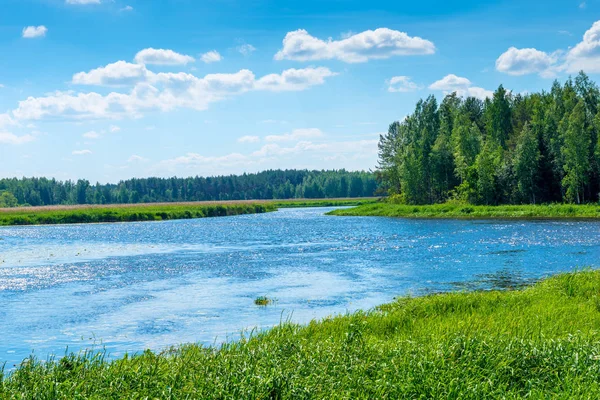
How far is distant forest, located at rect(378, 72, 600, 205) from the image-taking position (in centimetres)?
8531

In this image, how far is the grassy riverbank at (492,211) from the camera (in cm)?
7656

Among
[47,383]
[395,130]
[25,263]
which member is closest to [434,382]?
[47,383]

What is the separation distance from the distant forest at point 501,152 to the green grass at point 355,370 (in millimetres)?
77923

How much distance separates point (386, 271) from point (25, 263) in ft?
78.3

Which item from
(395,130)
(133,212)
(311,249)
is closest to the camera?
(311,249)

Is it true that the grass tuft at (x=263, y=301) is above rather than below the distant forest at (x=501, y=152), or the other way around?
below

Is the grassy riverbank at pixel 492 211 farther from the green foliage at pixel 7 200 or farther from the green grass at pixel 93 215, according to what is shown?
the green foliage at pixel 7 200

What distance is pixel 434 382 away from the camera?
1046 centimetres

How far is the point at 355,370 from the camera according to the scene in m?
11.2

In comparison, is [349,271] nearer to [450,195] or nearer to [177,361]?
[177,361]

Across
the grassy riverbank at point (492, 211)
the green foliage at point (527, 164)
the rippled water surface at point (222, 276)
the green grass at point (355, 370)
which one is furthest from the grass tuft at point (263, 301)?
the green foliage at point (527, 164)

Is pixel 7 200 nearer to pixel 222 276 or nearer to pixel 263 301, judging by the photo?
pixel 222 276

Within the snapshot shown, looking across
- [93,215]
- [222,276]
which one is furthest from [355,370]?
[93,215]

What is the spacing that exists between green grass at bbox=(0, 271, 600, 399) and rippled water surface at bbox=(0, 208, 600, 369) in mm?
5622
